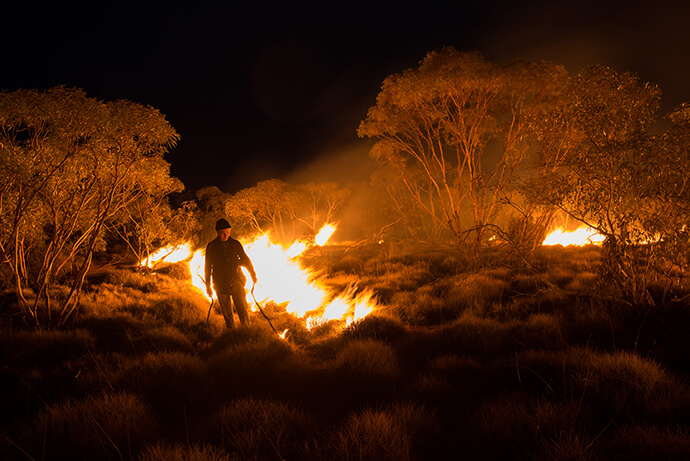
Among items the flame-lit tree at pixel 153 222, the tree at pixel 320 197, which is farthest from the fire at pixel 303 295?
the tree at pixel 320 197

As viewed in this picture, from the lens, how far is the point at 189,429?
11.3ft

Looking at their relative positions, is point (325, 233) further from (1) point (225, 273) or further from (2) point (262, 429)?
(2) point (262, 429)

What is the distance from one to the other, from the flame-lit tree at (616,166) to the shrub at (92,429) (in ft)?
21.3

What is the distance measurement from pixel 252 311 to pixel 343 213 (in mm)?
31847

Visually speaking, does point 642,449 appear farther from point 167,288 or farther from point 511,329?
point 167,288

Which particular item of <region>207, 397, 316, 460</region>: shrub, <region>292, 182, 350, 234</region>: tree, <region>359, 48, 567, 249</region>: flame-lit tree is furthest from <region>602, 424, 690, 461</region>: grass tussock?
<region>292, 182, 350, 234</region>: tree

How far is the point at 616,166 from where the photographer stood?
5.89m

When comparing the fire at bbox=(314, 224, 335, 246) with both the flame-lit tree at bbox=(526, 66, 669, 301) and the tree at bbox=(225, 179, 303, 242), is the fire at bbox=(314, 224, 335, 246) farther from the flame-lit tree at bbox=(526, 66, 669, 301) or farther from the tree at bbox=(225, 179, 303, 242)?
the flame-lit tree at bbox=(526, 66, 669, 301)

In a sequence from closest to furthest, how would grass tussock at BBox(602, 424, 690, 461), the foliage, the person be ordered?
grass tussock at BBox(602, 424, 690, 461) < the foliage < the person

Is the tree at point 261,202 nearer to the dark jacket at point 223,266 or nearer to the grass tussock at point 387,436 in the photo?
the dark jacket at point 223,266

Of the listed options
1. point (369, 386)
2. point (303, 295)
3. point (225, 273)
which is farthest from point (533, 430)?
point (303, 295)

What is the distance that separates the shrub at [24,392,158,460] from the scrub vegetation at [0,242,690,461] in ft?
0.05

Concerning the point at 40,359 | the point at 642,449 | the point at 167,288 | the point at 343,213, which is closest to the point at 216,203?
the point at 343,213

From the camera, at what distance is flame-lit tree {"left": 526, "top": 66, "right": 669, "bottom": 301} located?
5.62 m
